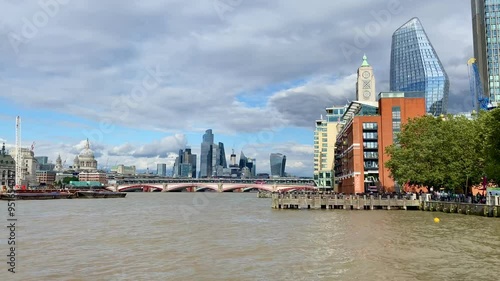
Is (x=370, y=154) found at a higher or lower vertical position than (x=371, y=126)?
lower

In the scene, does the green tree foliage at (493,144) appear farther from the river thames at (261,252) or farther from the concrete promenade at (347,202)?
the concrete promenade at (347,202)

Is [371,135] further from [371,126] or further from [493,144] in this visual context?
[493,144]

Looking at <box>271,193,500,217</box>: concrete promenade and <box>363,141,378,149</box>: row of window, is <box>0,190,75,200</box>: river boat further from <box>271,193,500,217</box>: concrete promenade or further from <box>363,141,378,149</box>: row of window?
<box>363,141,378,149</box>: row of window

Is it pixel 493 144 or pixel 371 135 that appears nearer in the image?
pixel 493 144

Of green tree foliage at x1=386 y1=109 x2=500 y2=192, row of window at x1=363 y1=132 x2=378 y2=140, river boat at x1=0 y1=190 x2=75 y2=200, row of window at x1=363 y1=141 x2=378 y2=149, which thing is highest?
row of window at x1=363 y1=132 x2=378 y2=140

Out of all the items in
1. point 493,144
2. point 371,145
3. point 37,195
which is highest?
point 371,145

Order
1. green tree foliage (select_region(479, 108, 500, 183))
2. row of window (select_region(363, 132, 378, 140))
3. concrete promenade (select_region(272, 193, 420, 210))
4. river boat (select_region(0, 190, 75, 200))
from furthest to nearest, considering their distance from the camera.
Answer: river boat (select_region(0, 190, 75, 200)) → row of window (select_region(363, 132, 378, 140)) → concrete promenade (select_region(272, 193, 420, 210)) → green tree foliage (select_region(479, 108, 500, 183))

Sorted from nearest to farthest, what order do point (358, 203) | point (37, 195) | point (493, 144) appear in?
point (493, 144)
point (358, 203)
point (37, 195)

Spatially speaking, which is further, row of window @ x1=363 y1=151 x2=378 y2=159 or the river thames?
row of window @ x1=363 y1=151 x2=378 y2=159

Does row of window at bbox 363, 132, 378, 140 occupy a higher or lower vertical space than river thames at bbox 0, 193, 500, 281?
higher

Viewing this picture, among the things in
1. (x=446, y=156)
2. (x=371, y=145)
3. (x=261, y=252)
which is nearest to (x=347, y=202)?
(x=446, y=156)

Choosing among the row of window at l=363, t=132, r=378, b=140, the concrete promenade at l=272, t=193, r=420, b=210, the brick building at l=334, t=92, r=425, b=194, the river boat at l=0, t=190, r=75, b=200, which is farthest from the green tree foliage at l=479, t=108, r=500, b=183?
the river boat at l=0, t=190, r=75, b=200

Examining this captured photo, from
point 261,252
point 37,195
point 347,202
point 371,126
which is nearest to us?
point 261,252

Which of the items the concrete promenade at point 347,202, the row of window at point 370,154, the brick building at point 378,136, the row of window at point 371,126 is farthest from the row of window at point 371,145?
the concrete promenade at point 347,202
